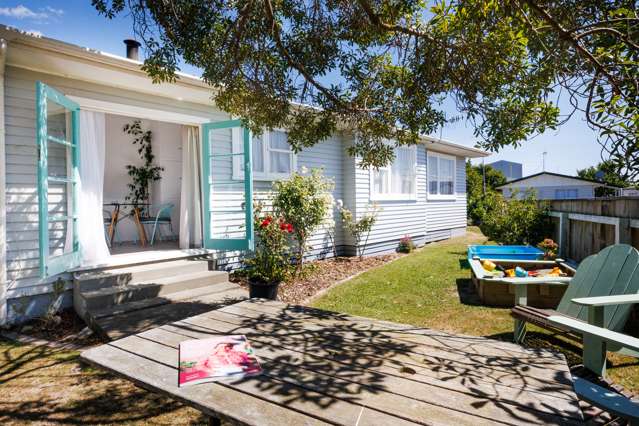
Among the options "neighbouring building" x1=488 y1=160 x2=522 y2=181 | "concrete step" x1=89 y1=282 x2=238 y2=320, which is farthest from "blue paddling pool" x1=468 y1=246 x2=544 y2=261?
"neighbouring building" x1=488 y1=160 x2=522 y2=181

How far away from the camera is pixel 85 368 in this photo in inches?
125

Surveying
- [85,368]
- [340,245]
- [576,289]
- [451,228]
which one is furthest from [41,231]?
[451,228]

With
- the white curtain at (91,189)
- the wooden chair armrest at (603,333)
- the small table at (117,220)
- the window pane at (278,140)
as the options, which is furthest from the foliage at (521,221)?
the white curtain at (91,189)

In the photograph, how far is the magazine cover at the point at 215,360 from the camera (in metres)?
1.56

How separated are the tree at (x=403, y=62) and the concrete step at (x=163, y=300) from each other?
2.28 meters

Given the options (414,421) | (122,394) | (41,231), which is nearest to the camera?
(414,421)

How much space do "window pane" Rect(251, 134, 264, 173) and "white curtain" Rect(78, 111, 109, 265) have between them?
2.44m

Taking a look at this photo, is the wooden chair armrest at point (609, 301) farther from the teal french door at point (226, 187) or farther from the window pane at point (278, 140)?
the window pane at point (278, 140)

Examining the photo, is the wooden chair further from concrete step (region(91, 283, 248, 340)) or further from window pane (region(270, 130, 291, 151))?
window pane (region(270, 130, 291, 151))

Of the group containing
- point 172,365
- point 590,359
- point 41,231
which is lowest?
point 590,359

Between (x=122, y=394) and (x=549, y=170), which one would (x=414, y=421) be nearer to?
(x=122, y=394)

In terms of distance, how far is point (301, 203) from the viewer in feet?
20.7

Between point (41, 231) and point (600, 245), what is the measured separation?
6.42m

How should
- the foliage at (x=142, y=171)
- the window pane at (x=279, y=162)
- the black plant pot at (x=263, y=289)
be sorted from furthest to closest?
the foliage at (x=142, y=171) < the window pane at (x=279, y=162) < the black plant pot at (x=263, y=289)
